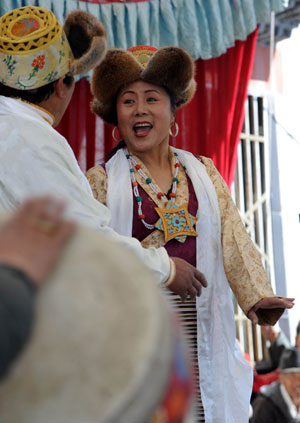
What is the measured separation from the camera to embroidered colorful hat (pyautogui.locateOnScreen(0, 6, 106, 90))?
2053 mm

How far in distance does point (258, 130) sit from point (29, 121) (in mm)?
5414

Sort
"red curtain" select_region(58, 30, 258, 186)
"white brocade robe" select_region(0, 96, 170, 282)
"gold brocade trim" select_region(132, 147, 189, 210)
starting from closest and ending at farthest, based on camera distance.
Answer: "white brocade robe" select_region(0, 96, 170, 282) < "gold brocade trim" select_region(132, 147, 189, 210) < "red curtain" select_region(58, 30, 258, 186)

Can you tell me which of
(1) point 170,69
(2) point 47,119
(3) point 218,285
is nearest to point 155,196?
(3) point 218,285

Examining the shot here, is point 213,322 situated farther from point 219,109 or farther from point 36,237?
point 219,109

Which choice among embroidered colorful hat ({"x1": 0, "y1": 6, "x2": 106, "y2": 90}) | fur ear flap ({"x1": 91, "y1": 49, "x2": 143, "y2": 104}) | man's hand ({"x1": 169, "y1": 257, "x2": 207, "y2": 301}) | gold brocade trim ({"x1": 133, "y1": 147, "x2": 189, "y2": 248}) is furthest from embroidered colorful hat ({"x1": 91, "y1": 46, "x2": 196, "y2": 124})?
man's hand ({"x1": 169, "y1": 257, "x2": 207, "y2": 301})

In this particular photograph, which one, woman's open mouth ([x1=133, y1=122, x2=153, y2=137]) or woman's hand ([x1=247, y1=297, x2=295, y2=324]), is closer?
woman's hand ([x1=247, y1=297, x2=295, y2=324])

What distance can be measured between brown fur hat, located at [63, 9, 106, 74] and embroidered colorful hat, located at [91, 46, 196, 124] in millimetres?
282

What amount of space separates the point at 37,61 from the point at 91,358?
1.64 metres

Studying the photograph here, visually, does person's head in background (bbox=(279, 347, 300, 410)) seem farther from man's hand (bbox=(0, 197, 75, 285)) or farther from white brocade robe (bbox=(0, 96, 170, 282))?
man's hand (bbox=(0, 197, 75, 285))

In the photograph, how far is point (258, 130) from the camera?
6992mm

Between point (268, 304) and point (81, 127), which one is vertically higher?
point (81, 127)

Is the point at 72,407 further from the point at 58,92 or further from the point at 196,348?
the point at 196,348

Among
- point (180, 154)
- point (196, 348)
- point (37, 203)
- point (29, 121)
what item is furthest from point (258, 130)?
point (37, 203)

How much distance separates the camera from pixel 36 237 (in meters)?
0.61
